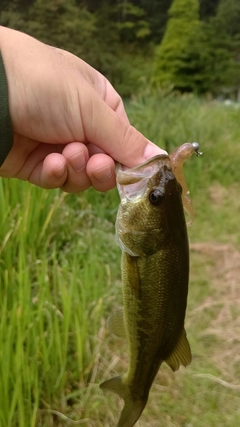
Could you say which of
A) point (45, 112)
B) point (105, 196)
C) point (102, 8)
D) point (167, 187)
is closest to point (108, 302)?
point (105, 196)

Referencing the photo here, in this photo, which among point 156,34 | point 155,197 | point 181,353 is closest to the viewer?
point 155,197

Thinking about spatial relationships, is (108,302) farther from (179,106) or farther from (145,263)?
(179,106)

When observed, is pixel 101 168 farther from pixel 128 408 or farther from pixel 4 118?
pixel 128 408

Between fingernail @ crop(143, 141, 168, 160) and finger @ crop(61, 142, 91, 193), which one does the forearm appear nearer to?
finger @ crop(61, 142, 91, 193)

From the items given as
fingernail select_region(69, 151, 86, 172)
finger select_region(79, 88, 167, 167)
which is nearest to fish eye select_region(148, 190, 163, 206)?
finger select_region(79, 88, 167, 167)

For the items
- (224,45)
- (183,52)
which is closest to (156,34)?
(224,45)

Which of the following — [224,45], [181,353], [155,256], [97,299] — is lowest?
[224,45]

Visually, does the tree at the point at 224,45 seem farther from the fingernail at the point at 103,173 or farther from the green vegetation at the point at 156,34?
the fingernail at the point at 103,173
